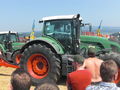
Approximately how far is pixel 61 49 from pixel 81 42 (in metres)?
0.89

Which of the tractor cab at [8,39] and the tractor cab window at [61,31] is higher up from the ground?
the tractor cab window at [61,31]

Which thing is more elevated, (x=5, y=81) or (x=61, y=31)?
(x=61, y=31)

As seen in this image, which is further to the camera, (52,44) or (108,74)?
(52,44)

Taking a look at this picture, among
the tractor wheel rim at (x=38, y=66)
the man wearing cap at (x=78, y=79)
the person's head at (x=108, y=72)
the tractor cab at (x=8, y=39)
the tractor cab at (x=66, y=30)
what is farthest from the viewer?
the tractor cab at (x=8, y=39)

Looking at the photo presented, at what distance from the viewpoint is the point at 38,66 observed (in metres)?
8.88

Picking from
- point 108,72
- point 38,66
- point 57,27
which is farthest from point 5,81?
point 108,72

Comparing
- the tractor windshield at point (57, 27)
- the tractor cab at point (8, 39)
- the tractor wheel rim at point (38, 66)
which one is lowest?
the tractor wheel rim at point (38, 66)

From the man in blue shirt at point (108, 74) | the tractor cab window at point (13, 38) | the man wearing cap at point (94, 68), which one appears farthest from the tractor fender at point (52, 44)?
the man in blue shirt at point (108, 74)

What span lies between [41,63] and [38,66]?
0.65 feet

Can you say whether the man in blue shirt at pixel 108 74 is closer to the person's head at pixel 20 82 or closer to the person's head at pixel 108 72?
the person's head at pixel 108 72

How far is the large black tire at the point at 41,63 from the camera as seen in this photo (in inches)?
330

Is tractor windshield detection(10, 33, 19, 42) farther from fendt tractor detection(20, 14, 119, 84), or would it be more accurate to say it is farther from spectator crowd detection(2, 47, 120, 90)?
spectator crowd detection(2, 47, 120, 90)

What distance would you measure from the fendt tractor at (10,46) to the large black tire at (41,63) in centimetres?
312

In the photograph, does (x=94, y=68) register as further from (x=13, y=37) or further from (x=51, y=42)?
(x=13, y=37)
